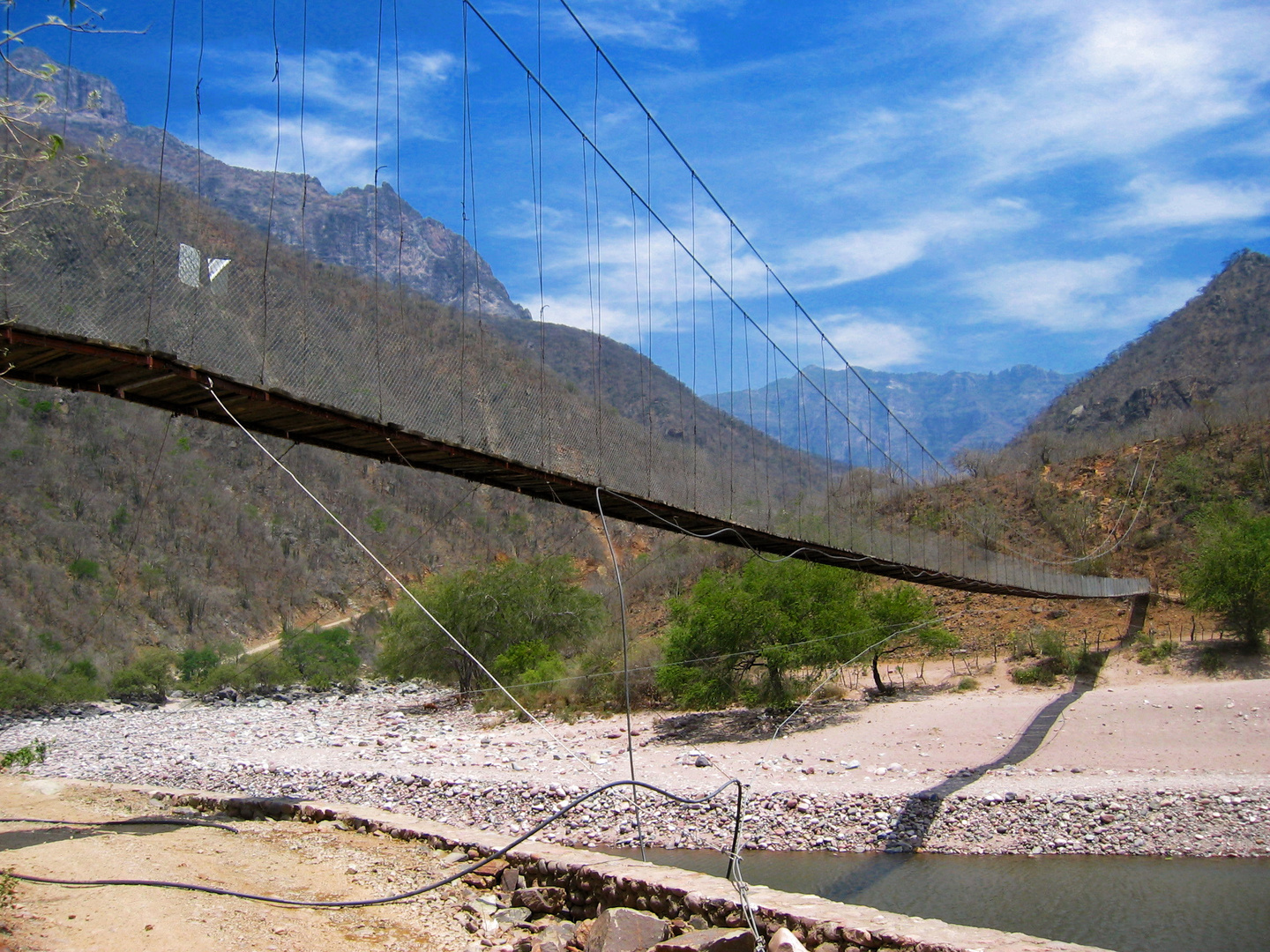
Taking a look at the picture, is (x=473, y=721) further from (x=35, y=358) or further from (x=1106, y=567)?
(x=1106, y=567)

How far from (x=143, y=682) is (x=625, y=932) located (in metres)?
23.6

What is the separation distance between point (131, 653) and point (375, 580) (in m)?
10.5

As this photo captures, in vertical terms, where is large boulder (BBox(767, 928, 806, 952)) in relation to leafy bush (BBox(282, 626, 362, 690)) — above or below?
above

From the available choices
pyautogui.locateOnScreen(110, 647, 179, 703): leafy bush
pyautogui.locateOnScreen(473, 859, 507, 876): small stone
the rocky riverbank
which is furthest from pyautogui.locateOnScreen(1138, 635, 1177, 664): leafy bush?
pyautogui.locateOnScreen(110, 647, 179, 703): leafy bush

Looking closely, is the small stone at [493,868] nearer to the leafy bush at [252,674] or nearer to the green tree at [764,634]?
the green tree at [764,634]

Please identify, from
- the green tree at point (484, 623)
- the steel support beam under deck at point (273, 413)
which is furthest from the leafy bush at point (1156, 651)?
the steel support beam under deck at point (273, 413)

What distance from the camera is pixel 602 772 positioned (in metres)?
12.5

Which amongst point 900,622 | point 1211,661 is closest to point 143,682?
point 900,622

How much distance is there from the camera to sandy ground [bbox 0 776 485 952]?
13.2 feet

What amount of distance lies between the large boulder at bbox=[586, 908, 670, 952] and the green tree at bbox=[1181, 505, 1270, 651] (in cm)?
1543

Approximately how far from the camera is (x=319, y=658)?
25641 millimetres

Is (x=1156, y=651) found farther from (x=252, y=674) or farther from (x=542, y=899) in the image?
(x=252, y=674)

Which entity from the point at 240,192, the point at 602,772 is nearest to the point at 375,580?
the point at 602,772

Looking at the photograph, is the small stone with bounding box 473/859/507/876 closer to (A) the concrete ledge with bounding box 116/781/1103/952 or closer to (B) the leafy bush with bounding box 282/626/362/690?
(A) the concrete ledge with bounding box 116/781/1103/952
